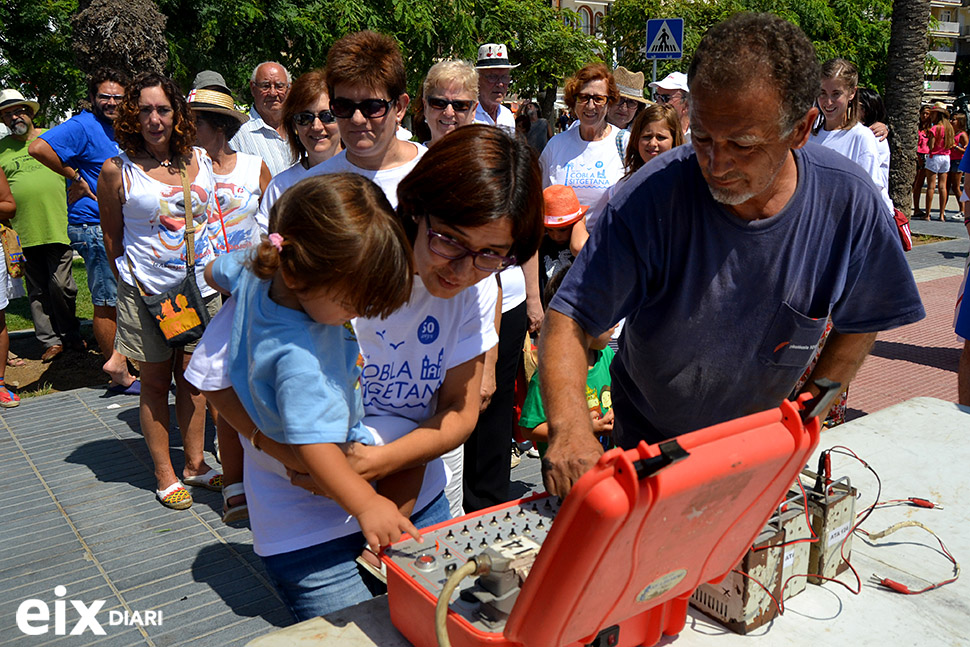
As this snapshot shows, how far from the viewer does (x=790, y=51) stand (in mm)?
1632

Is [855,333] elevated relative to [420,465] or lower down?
elevated

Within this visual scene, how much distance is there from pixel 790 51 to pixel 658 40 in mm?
8039

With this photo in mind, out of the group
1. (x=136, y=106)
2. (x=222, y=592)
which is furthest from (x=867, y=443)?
(x=136, y=106)

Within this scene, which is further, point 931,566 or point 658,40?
point 658,40

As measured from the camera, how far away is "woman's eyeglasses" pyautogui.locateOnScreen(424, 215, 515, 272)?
1779 mm

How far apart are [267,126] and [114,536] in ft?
9.01

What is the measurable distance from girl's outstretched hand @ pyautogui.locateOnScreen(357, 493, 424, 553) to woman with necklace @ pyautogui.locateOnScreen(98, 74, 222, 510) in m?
2.58

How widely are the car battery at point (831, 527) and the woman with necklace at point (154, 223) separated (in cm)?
293

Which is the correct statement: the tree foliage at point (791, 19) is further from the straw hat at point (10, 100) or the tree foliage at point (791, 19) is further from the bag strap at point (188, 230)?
the bag strap at point (188, 230)

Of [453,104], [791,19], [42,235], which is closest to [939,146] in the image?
[791,19]

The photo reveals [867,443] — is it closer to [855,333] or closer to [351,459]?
[855,333]

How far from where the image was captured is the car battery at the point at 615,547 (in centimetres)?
112

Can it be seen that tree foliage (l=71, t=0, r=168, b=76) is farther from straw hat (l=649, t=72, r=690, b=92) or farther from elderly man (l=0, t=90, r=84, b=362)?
straw hat (l=649, t=72, r=690, b=92)

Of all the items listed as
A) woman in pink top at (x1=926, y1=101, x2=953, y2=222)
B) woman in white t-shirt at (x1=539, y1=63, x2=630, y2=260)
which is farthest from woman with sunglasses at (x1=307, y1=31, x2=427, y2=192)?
woman in pink top at (x1=926, y1=101, x2=953, y2=222)
